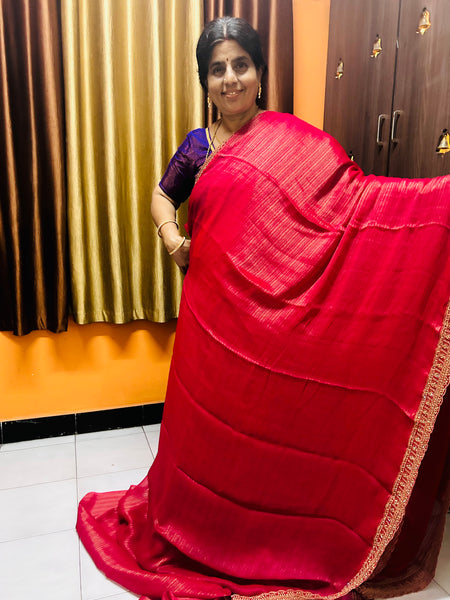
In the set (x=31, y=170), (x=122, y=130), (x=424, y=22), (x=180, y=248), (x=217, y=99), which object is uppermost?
(x=424, y=22)

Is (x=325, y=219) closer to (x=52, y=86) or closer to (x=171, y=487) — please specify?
(x=171, y=487)

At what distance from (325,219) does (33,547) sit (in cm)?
122

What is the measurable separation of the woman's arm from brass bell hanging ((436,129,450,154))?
0.83 meters

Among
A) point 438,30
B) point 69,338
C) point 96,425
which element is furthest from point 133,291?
point 438,30

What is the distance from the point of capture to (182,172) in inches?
56.9

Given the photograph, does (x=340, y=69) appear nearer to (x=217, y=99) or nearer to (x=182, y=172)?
(x=217, y=99)

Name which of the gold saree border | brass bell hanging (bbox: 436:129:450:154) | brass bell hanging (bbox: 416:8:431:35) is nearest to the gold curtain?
brass bell hanging (bbox: 416:8:431:35)

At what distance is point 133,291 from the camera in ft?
6.64

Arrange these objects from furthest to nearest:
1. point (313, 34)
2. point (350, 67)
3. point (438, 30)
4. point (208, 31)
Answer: point (313, 34), point (350, 67), point (438, 30), point (208, 31)

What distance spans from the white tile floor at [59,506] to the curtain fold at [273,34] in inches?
56.6

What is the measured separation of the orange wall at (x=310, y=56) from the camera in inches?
81.7

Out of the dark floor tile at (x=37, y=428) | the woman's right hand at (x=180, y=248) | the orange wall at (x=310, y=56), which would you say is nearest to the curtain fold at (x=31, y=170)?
the dark floor tile at (x=37, y=428)

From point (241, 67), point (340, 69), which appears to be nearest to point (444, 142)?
point (241, 67)

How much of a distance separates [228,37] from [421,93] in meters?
0.68
